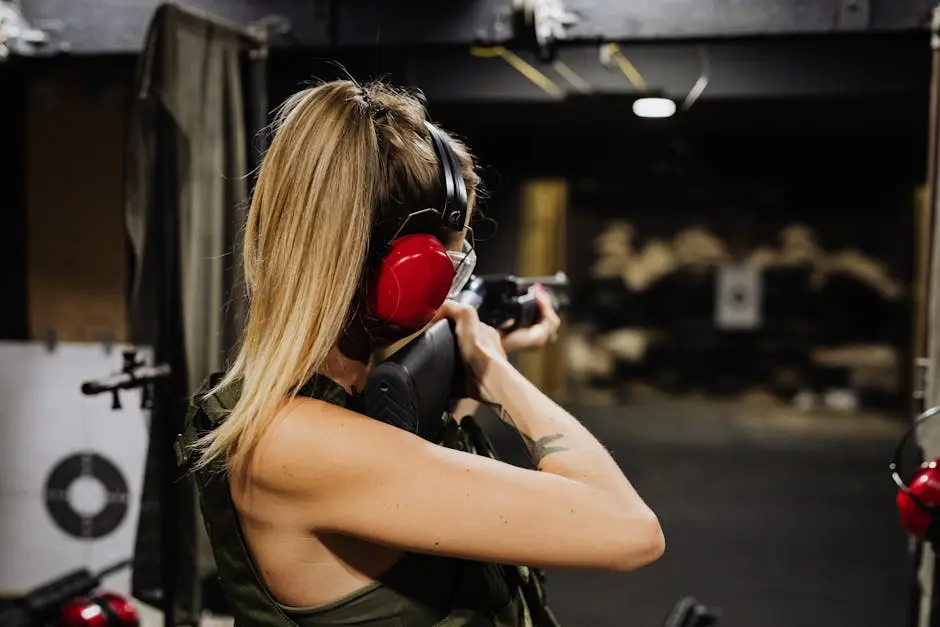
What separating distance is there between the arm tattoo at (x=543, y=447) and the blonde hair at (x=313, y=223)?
26 cm

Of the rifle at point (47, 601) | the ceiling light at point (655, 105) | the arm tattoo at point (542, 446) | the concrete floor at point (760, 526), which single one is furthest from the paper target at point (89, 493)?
the ceiling light at point (655, 105)

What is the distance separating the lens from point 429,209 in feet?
3.25

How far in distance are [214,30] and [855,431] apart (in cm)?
593

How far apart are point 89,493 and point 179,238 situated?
1.11m

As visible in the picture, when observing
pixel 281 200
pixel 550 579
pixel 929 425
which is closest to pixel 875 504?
pixel 550 579

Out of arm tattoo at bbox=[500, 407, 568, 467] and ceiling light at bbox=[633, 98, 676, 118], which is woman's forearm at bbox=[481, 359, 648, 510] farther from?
ceiling light at bbox=[633, 98, 676, 118]

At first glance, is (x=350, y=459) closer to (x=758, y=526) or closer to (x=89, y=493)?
(x=89, y=493)

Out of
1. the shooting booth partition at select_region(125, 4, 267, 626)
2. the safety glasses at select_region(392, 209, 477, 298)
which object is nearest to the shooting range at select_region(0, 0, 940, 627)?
the shooting booth partition at select_region(125, 4, 267, 626)

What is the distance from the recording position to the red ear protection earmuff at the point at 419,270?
965mm

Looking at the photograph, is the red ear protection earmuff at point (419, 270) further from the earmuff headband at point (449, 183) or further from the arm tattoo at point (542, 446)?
the arm tattoo at point (542, 446)

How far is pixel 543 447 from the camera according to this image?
99cm

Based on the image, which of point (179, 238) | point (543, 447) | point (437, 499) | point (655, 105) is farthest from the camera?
point (655, 105)

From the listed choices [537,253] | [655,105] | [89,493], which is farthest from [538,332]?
[537,253]

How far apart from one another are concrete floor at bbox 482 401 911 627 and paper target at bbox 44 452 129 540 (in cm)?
159
